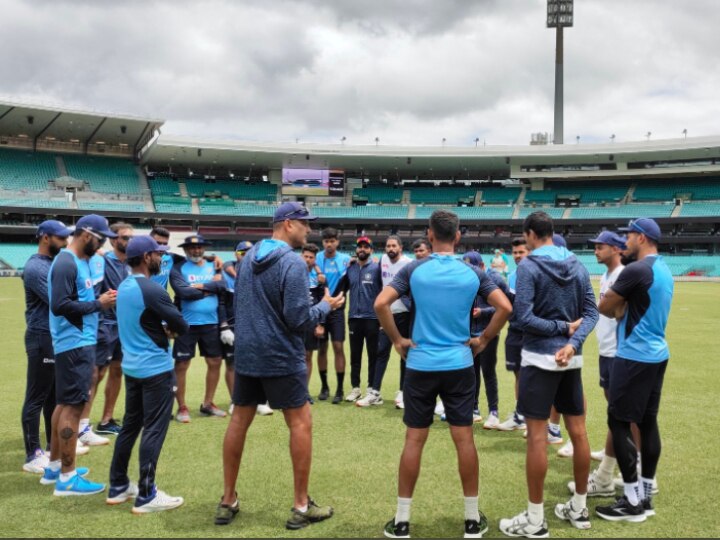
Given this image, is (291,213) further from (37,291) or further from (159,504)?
(37,291)

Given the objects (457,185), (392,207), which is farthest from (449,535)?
(457,185)

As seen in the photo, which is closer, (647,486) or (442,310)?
(442,310)

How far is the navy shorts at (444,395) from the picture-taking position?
357 centimetres

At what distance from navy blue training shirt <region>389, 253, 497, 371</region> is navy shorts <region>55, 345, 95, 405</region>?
2.84m

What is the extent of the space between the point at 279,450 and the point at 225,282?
237cm

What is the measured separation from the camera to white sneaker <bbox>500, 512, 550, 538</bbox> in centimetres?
359

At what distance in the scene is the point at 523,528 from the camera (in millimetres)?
3621

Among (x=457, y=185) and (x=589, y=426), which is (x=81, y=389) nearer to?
(x=589, y=426)

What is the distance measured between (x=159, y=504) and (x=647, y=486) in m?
3.74

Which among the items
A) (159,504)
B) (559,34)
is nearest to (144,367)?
(159,504)

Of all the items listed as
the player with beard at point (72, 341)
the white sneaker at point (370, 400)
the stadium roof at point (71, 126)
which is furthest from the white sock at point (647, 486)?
the stadium roof at point (71, 126)

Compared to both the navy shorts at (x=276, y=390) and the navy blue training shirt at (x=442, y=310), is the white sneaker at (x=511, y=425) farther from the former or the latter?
the navy shorts at (x=276, y=390)

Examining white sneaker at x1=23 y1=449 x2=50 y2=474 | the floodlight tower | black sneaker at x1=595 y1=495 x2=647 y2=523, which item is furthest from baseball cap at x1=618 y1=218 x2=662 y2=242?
the floodlight tower

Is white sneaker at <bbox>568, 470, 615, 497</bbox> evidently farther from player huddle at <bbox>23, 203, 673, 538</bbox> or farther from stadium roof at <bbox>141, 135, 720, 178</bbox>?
stadium roof at <bbox>141, 135, 720, 178</bbox>
